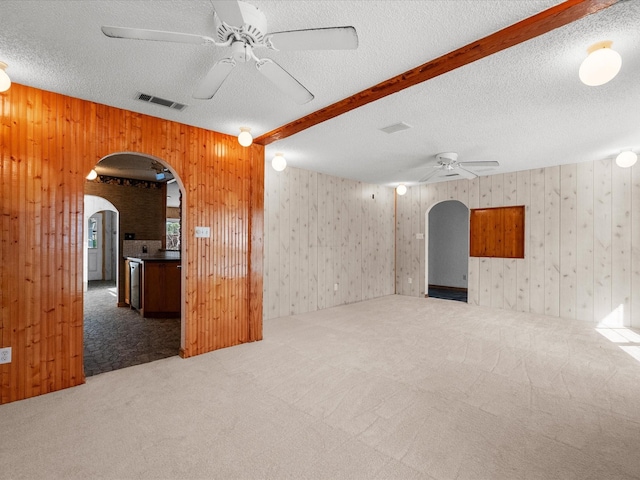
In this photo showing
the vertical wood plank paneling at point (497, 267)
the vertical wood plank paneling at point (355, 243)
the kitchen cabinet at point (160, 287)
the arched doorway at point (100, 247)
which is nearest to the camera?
the kitchen cabinet at point (160, 287)

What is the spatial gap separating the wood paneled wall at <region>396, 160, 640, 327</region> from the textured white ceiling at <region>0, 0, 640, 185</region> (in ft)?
3.49

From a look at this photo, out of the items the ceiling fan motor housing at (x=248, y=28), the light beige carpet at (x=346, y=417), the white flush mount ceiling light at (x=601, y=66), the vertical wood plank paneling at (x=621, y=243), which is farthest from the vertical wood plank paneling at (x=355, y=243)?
the ceiling fan motor housing at (x=248, y=28)

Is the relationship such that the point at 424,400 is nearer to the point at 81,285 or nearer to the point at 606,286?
the point at 81,285

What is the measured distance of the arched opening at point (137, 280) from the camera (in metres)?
3.91

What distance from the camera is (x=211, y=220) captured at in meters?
3.85

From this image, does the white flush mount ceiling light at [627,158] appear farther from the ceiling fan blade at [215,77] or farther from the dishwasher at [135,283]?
the dishwasher at [135,283]

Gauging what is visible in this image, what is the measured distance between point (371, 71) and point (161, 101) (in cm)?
206

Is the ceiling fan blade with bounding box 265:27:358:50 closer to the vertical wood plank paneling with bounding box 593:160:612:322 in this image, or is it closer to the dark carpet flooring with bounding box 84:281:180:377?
the dark carpet flooring with bounding box 84:281:180:377

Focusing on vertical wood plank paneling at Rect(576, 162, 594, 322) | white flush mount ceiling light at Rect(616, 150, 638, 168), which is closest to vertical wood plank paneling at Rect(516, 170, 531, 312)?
vertical wood plank paneling at Rect(576, 162, 594, 322)

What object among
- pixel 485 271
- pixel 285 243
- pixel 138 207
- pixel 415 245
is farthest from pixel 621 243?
pixel 138 207

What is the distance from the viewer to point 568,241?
550cm

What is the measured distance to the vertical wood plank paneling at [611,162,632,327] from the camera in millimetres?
4965

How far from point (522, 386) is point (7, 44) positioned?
16.5 ft

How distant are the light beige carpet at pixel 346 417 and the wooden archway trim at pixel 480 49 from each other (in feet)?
8.84
